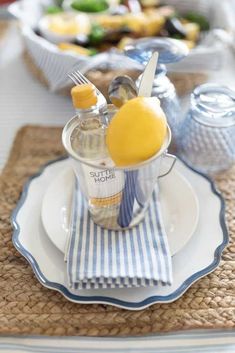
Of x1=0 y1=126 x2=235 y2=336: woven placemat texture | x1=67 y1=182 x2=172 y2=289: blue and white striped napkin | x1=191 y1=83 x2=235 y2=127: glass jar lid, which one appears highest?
x1=191 y1=83 x2=235 y2=127: glass jar lid

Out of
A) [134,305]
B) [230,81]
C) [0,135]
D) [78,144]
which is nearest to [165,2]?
[230,81]

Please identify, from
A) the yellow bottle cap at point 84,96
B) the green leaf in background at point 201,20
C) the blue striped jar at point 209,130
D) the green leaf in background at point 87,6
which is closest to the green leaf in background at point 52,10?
the green leaf in background at point 87,6

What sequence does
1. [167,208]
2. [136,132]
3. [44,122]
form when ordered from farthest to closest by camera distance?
1. [44,122]
2. [167,208]
3. [136,132]

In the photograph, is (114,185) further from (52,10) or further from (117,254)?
(52,10)

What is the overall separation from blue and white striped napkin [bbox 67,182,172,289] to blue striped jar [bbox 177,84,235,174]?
126mm

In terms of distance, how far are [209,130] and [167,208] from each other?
0.13 m

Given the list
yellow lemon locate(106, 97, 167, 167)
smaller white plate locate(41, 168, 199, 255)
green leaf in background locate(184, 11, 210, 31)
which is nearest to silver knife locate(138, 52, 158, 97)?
yellow lemon locate(106, 97, 167, 167)

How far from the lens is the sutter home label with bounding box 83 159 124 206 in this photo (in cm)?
40

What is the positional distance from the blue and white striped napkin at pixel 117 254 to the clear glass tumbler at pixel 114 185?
0.04 feet

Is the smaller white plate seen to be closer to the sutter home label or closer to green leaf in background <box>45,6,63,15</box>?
the sutter home label

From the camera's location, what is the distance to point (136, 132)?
1.17ft

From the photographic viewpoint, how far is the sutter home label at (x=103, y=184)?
399 mm

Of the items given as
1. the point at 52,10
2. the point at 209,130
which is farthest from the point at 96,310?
the point at 52,10

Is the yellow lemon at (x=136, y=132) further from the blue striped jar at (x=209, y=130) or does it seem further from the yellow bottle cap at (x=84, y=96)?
the blue striped jar at (x=209, y=130)
